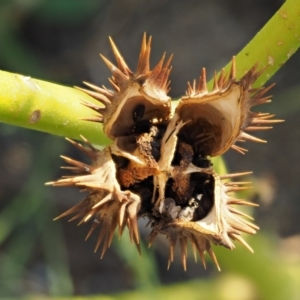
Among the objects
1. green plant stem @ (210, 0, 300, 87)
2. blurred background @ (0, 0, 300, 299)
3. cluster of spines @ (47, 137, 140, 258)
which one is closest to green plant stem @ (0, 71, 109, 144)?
cluster of spines @ (47, 137, 140, 258)

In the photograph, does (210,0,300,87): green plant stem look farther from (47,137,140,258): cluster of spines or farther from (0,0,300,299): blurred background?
(0,0,300,299): blurred background

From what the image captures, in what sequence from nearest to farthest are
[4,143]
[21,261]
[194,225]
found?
[194,225] < [21,261] < [4,143]

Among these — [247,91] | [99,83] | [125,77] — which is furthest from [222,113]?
[99,83]

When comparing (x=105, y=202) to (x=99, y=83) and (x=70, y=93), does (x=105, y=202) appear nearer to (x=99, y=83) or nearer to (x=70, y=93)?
(x=70, y=93)

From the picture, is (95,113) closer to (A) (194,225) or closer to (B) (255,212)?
(A) (194,225)

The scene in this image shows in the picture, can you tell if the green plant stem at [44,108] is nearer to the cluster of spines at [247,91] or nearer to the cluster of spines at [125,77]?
the cluster of spines at [125,77]

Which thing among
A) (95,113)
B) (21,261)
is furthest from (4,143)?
(95,113)
